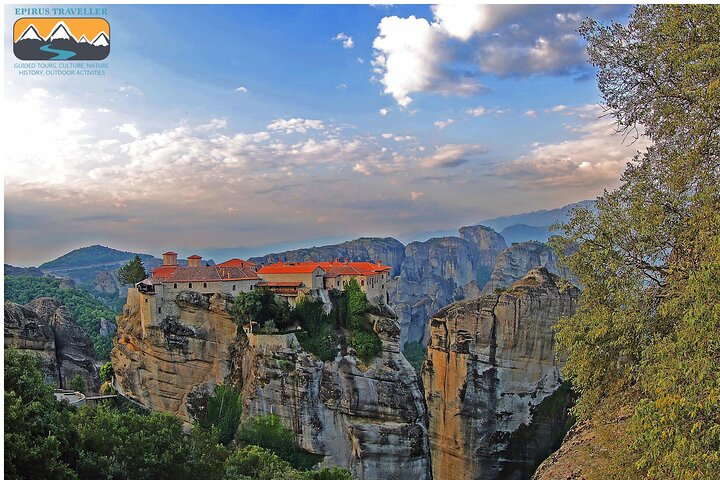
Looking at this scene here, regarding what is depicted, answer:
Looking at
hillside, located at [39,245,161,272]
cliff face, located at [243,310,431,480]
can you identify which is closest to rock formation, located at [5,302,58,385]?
cliff face, located at [243,310,431,480]

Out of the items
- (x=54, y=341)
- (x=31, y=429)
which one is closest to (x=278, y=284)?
(x=54, y=341)

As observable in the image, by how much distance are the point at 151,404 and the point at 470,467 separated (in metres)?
18.0

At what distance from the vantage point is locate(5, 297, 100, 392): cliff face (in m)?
26.7

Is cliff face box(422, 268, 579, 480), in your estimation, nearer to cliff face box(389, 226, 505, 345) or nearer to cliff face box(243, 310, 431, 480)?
cliff face box(243, 310, 431, 480)

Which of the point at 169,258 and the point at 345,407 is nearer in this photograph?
the point at 345,407

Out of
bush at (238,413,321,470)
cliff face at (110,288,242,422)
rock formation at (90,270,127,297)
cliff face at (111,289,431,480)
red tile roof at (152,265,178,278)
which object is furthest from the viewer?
rock formation at (90,270,127,297)

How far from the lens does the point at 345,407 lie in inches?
1017

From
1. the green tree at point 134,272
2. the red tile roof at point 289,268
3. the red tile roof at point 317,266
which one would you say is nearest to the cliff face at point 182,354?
the green tree at point 134,272

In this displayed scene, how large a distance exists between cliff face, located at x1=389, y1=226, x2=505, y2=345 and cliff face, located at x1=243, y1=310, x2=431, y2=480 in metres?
51.6

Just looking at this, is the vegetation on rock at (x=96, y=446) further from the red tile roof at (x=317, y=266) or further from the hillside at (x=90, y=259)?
the hillside at (x=90, y=259)

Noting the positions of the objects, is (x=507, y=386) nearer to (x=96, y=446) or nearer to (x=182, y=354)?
(x=182, y=354)

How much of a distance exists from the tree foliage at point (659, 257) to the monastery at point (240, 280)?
22.7 metres

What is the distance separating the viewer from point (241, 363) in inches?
1099

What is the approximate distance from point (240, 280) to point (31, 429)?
67.4 ft
